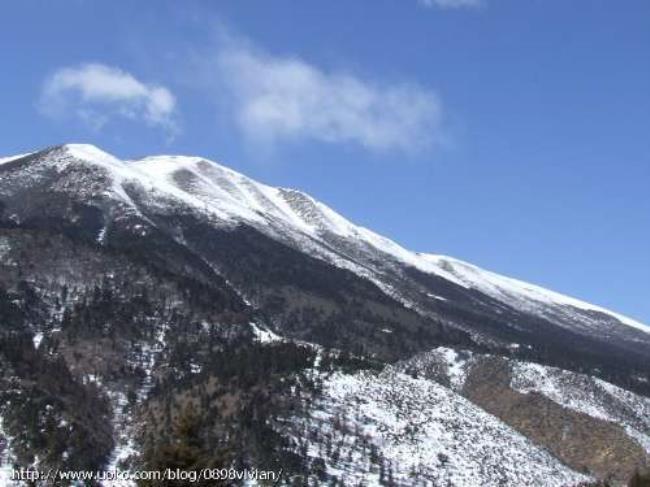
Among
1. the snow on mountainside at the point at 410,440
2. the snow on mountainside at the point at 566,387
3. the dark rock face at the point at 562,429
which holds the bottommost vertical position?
the snow on mountainside at the point at 410,440

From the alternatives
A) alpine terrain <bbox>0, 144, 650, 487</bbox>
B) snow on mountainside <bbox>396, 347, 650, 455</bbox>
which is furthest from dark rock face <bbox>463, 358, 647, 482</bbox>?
snow on mountainside <bbox>396, 347, 650, 455</bbox>

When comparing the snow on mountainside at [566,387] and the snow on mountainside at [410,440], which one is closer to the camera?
the snow on mountainside at [410,440]

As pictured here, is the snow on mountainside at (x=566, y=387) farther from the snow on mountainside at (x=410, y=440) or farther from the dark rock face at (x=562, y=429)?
the snow on mountainside at (x=410, y=440)

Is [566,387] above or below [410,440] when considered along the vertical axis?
above

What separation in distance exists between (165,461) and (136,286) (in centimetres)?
14382

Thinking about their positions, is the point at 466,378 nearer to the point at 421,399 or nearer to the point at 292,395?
the point at 421,399

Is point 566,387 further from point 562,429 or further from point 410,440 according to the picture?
point 410,440

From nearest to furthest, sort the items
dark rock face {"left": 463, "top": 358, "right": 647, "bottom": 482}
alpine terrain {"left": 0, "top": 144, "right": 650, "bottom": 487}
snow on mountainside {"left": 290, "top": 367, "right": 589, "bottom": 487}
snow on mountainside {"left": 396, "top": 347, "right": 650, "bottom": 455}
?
alpine terrain {"left": 0, "top": 144, "right": 650, "bottom": 487} < snow on mountainside {"left": 290, "top": 367, "right": 589, "bottom": 487} < dark rock face {"left": 463, "top": 358, "right": 647, "bottom": 482} < snow on mountainside {"left": 396, "top": 347, "right": 650, "bottom": 455}

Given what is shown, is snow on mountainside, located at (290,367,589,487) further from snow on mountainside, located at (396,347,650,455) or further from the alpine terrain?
snow on mountainside, located at (396,347,650,455)

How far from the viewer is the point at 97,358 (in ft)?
479

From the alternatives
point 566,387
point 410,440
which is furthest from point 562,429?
point 410,440

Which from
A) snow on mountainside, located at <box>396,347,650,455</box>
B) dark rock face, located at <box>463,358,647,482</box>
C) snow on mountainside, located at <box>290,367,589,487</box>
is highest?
snow on mountainside, located at <box>396,347,650,455</box>

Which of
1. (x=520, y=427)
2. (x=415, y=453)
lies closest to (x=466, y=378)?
(x=520, y=427)

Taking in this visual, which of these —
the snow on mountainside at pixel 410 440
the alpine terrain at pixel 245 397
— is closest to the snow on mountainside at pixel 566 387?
the alpine terrain at pixel 245 397
